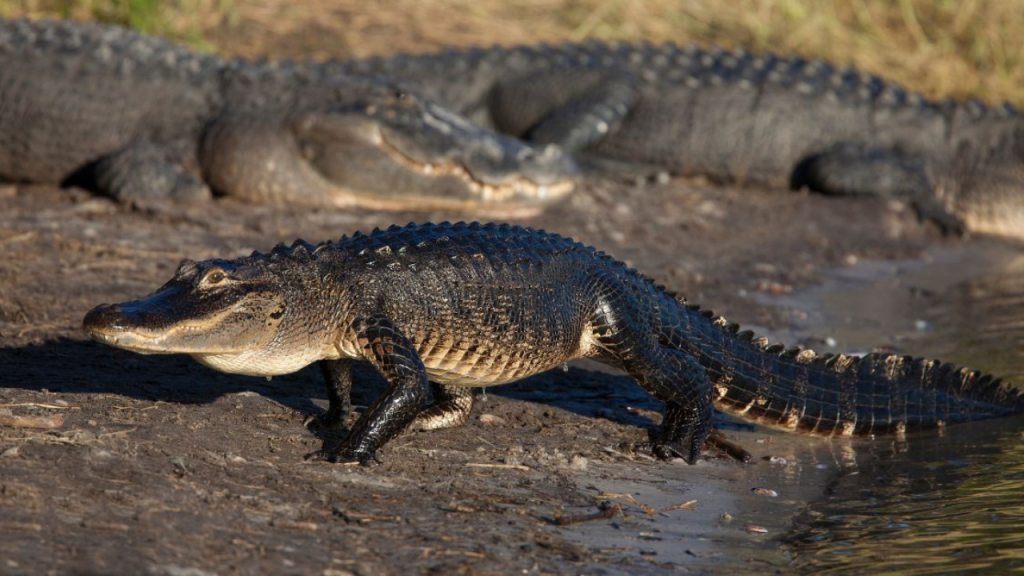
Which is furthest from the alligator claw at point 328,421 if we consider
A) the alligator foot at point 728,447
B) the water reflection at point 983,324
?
the water reflection at point 983,324

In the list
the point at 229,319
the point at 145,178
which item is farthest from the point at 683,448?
the point at 145,178

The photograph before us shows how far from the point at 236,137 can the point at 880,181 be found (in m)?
4.86

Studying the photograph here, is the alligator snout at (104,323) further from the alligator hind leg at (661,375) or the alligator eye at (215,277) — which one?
the alligator hind leg at (661,375)

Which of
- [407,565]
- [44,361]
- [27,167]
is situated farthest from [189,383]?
[27,167]

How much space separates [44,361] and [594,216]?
432 centimetres

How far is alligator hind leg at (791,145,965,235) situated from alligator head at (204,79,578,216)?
2685 millimetres

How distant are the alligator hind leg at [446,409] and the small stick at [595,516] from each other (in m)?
0.83

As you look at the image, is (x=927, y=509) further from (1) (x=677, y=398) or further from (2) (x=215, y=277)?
(2) (x=215, y=277)

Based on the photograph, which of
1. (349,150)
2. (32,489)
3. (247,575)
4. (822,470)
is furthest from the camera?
(349,150)

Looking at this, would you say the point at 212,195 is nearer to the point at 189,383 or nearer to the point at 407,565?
the point at 189,383

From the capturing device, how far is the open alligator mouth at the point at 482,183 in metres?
7.92

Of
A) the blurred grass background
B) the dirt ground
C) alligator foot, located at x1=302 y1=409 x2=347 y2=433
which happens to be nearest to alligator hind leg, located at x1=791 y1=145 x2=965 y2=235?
the blurred grass background

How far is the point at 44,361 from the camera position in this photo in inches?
189

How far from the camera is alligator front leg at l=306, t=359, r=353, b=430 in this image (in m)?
4.35
